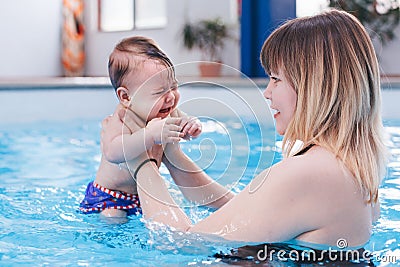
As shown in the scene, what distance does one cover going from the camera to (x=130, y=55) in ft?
5.84

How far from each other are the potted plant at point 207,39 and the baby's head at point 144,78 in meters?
7.64

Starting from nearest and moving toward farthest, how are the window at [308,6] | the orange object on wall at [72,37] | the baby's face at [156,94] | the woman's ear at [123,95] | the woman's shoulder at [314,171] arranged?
the woman's shoulder at [314,171], the baby's face at [156,94], the woman's ear at [123,95], the window at [308,6], the orange object on wall at [72,37]

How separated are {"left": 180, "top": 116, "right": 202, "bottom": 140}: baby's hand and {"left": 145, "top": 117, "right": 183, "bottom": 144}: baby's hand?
1cm

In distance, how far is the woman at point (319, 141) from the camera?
1.28m

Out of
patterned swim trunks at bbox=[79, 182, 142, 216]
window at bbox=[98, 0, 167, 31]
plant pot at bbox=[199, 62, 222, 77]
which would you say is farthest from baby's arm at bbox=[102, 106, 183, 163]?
window at bbox=[98, 0, 167, 31]

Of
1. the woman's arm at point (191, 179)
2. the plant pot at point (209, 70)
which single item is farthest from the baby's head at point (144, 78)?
the plant pot at point (209, 70)

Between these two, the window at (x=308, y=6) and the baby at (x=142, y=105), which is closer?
the baby at (x=142, y=105)

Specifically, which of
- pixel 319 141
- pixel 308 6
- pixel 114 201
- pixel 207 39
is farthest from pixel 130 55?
pixel 207 39

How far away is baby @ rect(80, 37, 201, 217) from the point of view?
5.13 ft

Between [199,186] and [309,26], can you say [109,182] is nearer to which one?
[199,186]

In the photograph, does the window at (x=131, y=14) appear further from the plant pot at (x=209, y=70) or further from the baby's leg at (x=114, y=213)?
the baby's leg at (x=114, y=213)

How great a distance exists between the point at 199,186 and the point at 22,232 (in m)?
0.54

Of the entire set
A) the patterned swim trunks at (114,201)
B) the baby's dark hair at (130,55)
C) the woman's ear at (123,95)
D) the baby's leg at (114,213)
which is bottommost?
the baby's leg at (114,213)

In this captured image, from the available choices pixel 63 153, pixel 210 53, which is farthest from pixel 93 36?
pixel 63 153
